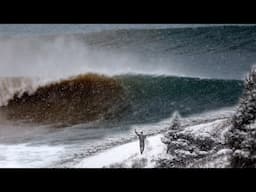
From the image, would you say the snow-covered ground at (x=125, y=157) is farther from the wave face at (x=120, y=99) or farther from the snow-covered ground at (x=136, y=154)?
the wave face at (x=120, y=99)

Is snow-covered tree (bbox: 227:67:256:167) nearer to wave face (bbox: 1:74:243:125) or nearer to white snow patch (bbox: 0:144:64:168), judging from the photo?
wave face (bbox: 1:74:243:125)

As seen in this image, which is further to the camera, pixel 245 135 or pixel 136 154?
pixel 136 154

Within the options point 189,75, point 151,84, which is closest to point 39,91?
point 151,84

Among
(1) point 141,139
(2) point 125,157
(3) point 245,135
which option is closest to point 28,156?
(2) point 125,157

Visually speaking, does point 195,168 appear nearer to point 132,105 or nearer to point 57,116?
point 132,105

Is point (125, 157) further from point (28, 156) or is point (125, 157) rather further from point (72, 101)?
point (28, 156)

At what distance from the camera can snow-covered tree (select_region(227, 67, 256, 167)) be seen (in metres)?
4.28

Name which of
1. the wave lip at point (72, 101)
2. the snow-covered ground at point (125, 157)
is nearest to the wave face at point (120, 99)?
the wave lip at point (72, 101)

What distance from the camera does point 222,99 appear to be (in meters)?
4.42

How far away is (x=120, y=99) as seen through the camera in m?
4.50

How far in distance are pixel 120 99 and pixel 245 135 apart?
3.64 feet

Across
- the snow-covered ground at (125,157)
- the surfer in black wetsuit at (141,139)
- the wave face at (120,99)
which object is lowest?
the snow-covered ground at (125,157)

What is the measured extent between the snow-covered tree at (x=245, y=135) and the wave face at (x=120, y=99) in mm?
122

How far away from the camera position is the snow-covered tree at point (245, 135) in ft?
14.0
